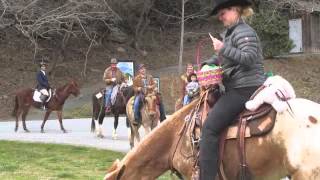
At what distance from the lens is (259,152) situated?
5074mm

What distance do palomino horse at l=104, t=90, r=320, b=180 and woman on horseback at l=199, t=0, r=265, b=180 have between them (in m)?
0.17

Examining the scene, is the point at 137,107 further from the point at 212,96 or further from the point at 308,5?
the point at 308,5

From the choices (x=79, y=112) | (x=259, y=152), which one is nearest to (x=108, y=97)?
(x=79, y=112)

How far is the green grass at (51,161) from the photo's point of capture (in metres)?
10.7

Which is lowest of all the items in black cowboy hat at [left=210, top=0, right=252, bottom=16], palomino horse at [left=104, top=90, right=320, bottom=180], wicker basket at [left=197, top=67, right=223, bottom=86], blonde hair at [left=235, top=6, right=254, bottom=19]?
palomino horse at [left=104, top=90, right=320, bottom=180]

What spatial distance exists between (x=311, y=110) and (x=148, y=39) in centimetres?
3654

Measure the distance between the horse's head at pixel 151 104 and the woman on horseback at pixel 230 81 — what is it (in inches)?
400

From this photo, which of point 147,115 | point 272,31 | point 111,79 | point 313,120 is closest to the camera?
point 313,120

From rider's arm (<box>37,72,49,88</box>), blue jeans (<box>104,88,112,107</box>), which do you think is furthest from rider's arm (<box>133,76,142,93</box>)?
rider's arm (<box>37,72,49,88</box>)

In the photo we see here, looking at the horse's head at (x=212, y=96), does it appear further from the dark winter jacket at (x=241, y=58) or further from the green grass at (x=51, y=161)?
the green grass at (x=51, y=161)

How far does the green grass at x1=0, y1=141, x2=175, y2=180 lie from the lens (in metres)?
10.7

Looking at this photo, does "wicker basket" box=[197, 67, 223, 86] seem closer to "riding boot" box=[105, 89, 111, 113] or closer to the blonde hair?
the blonde hair

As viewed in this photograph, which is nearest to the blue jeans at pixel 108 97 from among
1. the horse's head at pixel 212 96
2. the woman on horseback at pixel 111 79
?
the woman on horseback at pixel 111 79

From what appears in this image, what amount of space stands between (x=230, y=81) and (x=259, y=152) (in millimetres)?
674
